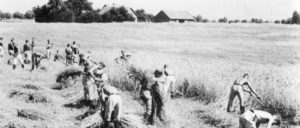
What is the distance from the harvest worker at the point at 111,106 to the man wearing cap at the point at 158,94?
160 cm

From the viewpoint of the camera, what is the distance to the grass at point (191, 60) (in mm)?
12875

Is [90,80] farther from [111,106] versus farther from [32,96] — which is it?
[111,106]

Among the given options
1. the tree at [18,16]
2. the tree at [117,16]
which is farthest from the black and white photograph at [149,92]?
the tree at [18,16]

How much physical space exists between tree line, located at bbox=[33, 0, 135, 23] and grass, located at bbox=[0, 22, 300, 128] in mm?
6905

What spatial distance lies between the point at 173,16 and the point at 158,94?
228ft

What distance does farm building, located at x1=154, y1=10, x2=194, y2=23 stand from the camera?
78375mm

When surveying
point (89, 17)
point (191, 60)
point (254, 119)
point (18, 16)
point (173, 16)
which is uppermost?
point (18, 16)

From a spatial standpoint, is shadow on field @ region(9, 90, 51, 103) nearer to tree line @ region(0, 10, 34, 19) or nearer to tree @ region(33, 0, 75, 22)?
tree @ region(33, 0, 75, 22)

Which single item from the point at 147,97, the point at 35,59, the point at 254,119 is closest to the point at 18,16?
the point at 35,59

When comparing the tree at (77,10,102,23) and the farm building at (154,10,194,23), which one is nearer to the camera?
the tree at (77,10,102,23)

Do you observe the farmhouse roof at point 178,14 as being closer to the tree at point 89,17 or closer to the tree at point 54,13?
the tree at point 89,17

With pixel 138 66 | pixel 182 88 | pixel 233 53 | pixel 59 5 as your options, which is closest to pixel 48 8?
pixel 59 5

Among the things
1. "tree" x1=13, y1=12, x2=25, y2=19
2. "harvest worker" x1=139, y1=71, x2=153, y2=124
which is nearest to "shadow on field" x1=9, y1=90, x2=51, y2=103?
"harvest worker" x1=139, y1=71, x2=153, y2=124

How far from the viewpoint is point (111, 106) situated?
9.38 m
